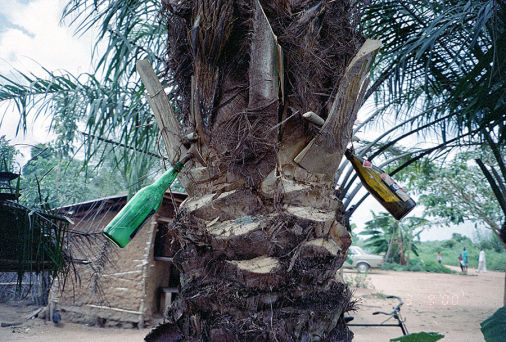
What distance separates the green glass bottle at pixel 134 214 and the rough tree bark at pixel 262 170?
0.15m

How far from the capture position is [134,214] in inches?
58.2

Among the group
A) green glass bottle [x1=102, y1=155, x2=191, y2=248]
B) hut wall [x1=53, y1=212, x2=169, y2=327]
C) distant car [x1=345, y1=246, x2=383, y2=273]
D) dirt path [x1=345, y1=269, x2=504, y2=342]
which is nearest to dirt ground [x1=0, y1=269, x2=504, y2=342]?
dirt path [x1=345, y1=269, x2=504, y2=342]

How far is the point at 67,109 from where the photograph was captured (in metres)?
4.65

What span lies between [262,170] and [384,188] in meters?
Answer: 0.74

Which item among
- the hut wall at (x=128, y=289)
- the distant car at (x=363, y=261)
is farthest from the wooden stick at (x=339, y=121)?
the distant car at (x=363, y=261)

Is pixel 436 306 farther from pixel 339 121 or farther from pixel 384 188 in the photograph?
pixel 339 121

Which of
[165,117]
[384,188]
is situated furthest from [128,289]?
[384,188]

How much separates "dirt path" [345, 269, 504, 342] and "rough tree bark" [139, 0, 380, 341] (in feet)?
10.5

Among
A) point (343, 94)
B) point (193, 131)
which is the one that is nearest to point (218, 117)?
point (193, 131)

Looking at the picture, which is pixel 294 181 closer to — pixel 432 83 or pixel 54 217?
pixel 54 217

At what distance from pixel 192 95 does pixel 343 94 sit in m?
0.73

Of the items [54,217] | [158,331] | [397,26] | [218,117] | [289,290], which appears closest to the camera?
[289,290]

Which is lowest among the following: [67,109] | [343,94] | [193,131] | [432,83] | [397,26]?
[193,131]

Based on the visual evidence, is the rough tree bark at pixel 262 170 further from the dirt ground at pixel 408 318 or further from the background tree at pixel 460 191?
the background tree at pixel 460 191
